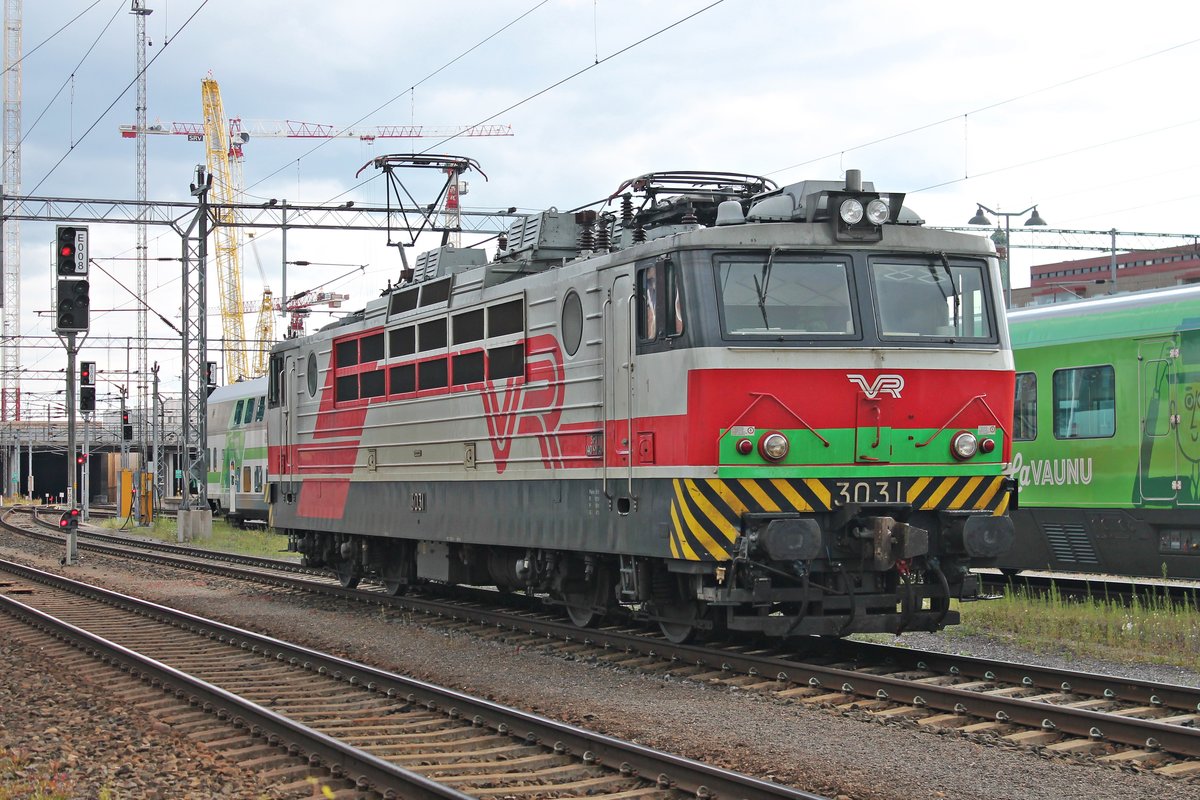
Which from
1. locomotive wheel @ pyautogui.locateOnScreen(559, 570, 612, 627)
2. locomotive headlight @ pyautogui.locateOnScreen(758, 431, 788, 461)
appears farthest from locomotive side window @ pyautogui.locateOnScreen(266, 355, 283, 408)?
locomotive headlight @ pyautogui.locateOnScreen(758, 431, 788, 461)

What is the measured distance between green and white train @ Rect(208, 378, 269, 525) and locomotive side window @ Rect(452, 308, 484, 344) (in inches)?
900

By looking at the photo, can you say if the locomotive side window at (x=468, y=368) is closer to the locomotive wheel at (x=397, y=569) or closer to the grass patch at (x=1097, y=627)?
the locomotive wheel at (x=397, y=569)

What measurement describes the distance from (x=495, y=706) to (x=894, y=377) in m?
4.28

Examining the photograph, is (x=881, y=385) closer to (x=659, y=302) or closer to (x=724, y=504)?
(x=724, y=504)

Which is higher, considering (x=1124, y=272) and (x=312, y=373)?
(x=1124, y=272)

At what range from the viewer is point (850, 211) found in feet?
37.0

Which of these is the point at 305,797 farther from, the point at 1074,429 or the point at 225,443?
the point at 225,443

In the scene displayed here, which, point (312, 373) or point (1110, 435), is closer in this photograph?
point (1110, 435)

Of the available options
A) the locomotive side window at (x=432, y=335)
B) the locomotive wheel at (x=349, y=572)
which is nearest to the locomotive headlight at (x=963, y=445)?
the locomotive side window at (x=432, y=335)

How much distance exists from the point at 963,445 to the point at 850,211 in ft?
7.08

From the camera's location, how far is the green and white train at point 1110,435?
48.7 feet

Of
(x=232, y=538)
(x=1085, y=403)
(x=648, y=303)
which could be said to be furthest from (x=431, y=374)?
(x=232, y=538)

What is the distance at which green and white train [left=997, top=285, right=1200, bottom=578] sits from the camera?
584 inches

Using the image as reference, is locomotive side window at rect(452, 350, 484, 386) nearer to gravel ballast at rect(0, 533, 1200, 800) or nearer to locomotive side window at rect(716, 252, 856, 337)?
gravel ballast at rect(0, 533, 1200, 800)
